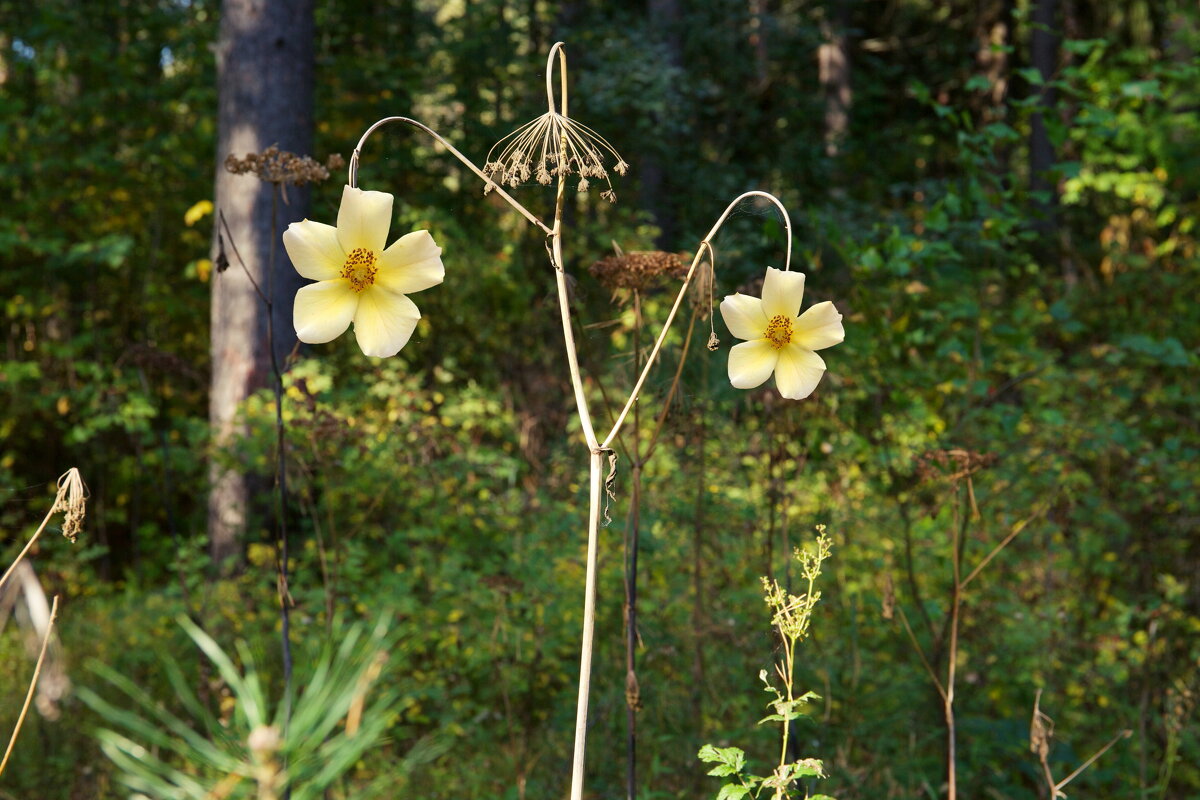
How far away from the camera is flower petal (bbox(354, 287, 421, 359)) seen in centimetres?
138

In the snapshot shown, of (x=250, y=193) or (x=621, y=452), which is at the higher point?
(x=250, y=193)

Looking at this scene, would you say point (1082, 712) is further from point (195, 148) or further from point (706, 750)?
point (195, 148)

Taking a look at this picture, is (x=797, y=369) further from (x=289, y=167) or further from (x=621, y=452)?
(x=621, y=452)

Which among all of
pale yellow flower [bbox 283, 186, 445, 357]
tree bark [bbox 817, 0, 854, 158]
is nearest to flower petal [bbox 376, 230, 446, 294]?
pale yellow flower [bbox 283, 186, 445, 357]

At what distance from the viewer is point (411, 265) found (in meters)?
1.38

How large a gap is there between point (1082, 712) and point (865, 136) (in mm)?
10544

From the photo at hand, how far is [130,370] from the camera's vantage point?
6992 mm

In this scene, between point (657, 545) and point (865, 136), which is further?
point (865, 136)

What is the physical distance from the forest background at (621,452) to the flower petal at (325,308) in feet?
1.61

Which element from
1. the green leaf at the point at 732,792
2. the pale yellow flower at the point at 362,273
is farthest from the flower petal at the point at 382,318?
the green leaf at the point at 732,792

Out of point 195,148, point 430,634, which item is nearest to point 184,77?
point 195,148

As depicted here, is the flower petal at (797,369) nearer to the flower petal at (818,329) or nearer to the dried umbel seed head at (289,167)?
the flower petal at (818,329)

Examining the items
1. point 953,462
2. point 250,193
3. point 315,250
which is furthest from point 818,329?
point 250,193

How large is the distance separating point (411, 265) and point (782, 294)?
514 mm
